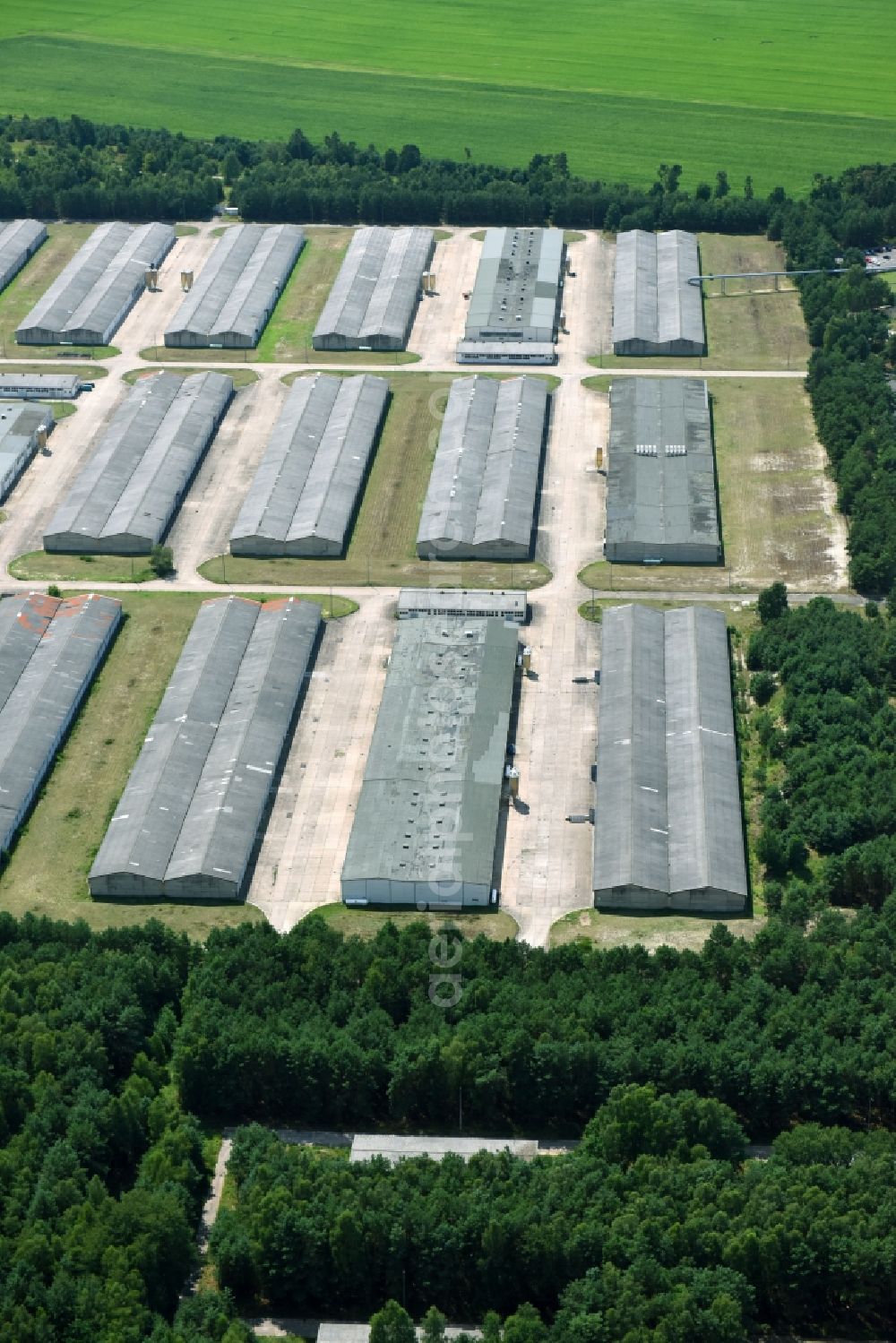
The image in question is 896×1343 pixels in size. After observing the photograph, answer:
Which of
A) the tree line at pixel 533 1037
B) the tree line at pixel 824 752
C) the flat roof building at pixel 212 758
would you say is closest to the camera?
the tree line at pixel 533 1037

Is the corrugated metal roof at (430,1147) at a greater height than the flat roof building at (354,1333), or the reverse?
the corrugated metal roof at (430,1147)

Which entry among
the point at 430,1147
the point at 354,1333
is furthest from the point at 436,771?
the point at 354,1333

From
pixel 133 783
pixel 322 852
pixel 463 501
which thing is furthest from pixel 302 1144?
pixel 463 501

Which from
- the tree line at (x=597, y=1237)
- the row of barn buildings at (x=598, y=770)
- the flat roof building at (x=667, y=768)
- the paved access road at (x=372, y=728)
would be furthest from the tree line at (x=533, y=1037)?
the paved access road at (x=372, y=728)

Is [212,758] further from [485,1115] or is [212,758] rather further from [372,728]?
[485,1115]

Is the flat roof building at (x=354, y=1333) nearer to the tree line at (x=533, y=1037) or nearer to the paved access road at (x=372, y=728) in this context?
the tree line at (x=533, y=1037)

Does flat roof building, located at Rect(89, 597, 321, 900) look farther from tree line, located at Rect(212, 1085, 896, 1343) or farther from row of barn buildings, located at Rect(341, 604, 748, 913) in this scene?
tree line, located at Rect(212, 1085, 896, 1343)

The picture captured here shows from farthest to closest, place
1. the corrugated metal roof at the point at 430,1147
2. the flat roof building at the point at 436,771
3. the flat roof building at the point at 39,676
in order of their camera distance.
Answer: the flat roof building at the point at 39,676
the flat roof building at the point at 436,771
the corrugated metal roof at the point at 430,1147
